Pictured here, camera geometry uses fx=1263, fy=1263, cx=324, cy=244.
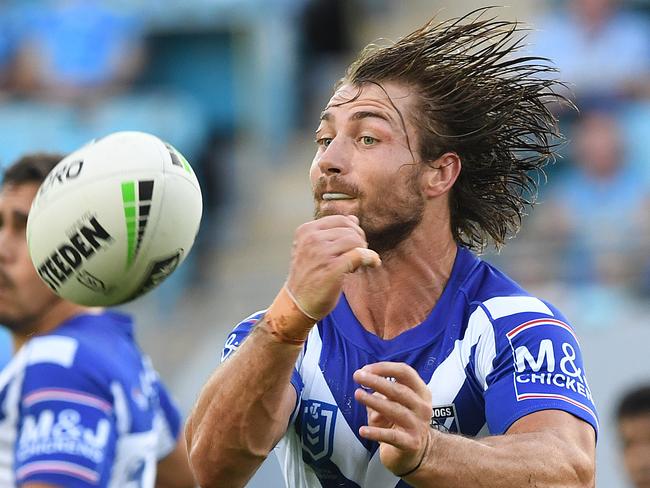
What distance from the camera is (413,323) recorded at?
12.6ft

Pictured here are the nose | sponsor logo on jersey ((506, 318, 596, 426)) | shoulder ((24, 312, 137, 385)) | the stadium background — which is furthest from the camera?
the stadium background

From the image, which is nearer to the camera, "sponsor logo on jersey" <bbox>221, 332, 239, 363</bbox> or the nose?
the nose

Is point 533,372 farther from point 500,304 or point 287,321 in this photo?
point 287,321

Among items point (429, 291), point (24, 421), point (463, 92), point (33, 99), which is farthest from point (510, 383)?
point (33, 99)

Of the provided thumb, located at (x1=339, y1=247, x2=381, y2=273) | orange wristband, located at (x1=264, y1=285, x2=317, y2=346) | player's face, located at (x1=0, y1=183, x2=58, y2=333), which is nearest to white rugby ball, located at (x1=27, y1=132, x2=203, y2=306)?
orange wristband, located at (x1=264, y1=285, x2=317, y2=346)

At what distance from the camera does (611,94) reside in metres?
9.52

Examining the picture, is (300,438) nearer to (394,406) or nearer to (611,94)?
(394,406)

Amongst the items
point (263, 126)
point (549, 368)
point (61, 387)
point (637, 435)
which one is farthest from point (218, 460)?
point (263, 126)

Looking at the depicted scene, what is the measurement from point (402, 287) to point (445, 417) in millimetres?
435

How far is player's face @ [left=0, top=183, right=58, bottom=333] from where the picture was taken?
5004mm

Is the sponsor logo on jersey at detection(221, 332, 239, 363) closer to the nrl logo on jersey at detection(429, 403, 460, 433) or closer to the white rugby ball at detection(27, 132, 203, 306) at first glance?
the white rugby ball at detection(27, 132, 203, 306)

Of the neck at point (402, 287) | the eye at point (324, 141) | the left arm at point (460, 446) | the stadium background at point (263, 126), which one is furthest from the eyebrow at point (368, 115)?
the stadium background at point (263, 126)

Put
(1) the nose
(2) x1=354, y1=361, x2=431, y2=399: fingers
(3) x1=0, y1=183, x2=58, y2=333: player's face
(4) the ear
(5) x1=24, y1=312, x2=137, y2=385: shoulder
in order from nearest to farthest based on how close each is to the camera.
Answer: (2) x1=354, y1=361, x2=431, y2=399: fingers
(1) the nose
(4) the ear
(5) x1=24, y1=312, x2=137, y2=385: shoulder
(3) x1=0, y1=183, x2=58, y2=333: player's face

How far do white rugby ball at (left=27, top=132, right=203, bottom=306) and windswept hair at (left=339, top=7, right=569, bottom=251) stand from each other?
0.67 meters
